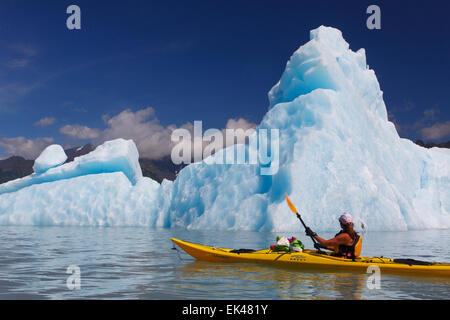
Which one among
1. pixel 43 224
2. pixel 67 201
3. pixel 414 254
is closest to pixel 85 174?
pixel 67 201

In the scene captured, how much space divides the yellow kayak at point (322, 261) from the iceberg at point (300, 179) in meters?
12.1

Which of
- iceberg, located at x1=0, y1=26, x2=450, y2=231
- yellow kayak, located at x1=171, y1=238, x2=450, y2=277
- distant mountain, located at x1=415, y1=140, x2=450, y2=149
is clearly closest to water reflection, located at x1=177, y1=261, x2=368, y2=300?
yellow kayak, located at x1=171, y1=238, x2=450, y2=277

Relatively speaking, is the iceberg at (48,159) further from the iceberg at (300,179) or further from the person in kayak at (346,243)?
the person in kayak at (346,243)

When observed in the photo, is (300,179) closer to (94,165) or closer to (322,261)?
(322,261)

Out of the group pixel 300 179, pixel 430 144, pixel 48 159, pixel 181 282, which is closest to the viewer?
pixel 181 282

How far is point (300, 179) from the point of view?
2323 cm

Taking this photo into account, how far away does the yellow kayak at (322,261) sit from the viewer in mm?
8211

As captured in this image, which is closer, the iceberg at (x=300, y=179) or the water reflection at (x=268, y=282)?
the water reflection at (x=268, y=282)

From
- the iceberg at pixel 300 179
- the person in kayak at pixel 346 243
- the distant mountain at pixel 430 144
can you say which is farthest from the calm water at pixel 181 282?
the distant mountain at pixel 430 144

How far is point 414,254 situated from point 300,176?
37.2 feet

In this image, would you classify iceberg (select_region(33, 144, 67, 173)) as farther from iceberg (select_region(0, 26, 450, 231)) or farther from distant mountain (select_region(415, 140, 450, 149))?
distant mountain (select_region(415, 140, 450, 149))

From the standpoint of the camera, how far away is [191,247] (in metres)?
10.6

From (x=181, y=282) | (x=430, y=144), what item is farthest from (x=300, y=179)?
(x=430, y=144)

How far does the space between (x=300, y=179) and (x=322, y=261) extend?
14643 mm
